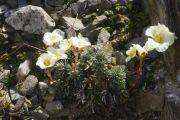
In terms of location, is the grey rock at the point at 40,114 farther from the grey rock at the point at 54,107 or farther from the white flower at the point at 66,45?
the white flower at the point at 66,45

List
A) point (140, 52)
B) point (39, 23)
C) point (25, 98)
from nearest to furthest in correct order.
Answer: point (140, 52), point (25, 98), point (39, 23)

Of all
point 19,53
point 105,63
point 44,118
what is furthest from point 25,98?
point 105,63

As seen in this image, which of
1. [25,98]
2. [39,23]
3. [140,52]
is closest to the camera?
[140,52]

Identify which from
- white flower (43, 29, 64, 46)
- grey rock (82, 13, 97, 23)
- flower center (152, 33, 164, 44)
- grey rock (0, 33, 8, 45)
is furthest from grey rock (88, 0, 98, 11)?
flower center (152, 33, 164, 44)

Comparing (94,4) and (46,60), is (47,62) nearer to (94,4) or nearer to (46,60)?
(46,60)

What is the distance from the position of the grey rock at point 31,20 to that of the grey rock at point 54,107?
992 millimetres

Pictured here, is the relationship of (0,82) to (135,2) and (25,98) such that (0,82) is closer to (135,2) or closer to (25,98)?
(25,98)

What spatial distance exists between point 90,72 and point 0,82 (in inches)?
43.7

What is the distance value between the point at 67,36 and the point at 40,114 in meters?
1.07

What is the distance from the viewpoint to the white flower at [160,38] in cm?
464

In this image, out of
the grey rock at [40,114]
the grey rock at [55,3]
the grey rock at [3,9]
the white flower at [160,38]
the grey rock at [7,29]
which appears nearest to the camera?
the white flower at [160,38]

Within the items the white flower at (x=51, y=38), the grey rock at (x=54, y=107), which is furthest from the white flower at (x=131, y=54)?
the grey rock at (x=54, y=107)

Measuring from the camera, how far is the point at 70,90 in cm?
507

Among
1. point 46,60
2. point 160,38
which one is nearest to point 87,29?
point 46,60
